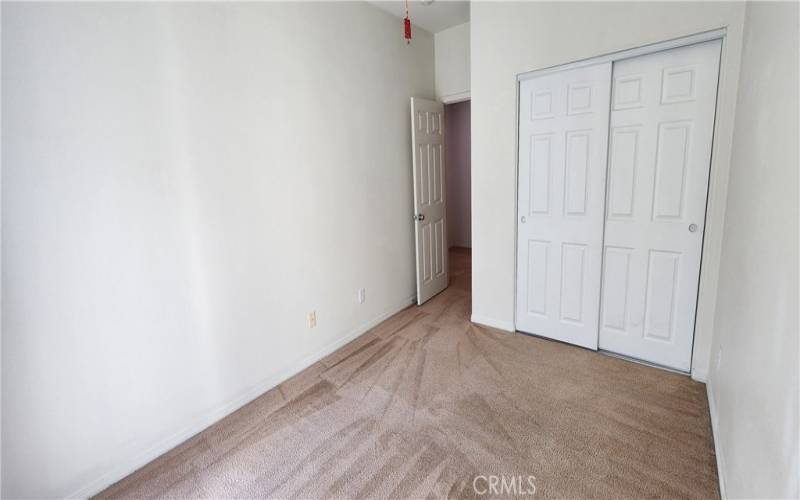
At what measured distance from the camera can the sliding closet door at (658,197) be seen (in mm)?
2223

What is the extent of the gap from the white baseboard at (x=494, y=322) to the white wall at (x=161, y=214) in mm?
1177

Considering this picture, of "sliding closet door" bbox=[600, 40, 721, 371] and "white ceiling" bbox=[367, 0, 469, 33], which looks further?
"white ceiling" bbox=[367, 0, 469, 33]

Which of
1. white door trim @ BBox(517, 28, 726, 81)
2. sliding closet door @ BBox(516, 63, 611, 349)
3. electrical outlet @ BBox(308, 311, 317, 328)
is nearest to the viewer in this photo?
white door trim @ BBox(517, 28, 726, 81)

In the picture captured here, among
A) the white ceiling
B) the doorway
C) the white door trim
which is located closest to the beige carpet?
the doorway

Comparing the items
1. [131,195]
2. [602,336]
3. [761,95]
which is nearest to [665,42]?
[761,95]

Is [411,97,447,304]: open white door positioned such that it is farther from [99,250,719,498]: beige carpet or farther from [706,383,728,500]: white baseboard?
[706,383,728,500]: white baseboard

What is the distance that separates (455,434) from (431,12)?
10.8 feet

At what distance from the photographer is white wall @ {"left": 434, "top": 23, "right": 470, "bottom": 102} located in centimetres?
363

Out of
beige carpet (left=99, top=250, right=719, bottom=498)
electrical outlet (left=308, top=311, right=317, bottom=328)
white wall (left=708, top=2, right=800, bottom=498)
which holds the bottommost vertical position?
beige carpet (left=99, top=250, right=719, bottom=498)

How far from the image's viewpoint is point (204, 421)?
214 cm

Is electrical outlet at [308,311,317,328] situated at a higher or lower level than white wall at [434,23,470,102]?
lower

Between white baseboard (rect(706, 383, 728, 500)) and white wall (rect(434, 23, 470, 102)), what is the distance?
10.1ft

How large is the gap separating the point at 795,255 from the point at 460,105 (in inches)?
230

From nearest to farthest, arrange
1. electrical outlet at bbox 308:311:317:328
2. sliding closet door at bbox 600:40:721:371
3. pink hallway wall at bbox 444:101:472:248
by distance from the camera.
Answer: sliding closet door at bbox 600:40:721:371 → electrical outlet at bbox 308:311:317:328 → pink hallway wall at bbox 444:101:472:248
